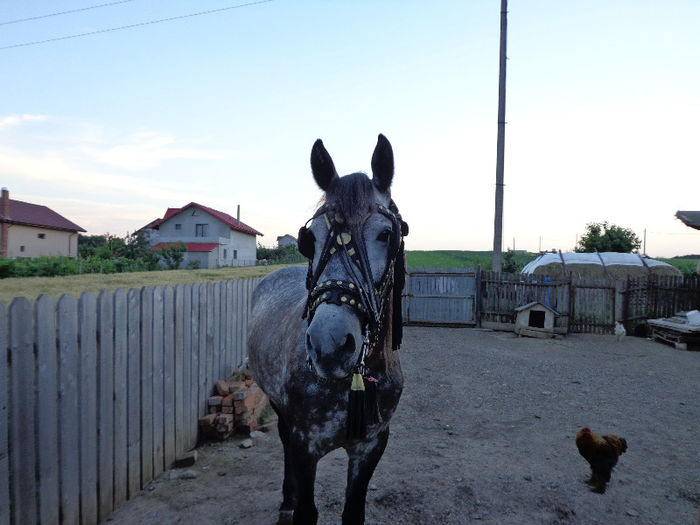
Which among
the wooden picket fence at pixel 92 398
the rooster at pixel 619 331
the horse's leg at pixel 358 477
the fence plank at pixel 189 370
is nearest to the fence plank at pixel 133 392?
the wooden picket fence at pixel 92 398

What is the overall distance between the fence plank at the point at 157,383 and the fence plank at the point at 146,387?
0.18ft

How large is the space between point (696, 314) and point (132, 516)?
44.3 feet

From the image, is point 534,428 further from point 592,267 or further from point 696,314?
point 592,267

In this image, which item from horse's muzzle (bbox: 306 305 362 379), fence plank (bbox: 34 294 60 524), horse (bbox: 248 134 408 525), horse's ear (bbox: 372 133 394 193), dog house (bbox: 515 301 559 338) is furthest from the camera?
dog house (bbox: 515 301 559 338)

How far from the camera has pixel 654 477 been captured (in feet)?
13.3

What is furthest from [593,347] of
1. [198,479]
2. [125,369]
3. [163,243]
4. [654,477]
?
[163,243]

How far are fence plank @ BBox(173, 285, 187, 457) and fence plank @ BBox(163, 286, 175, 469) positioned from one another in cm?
7

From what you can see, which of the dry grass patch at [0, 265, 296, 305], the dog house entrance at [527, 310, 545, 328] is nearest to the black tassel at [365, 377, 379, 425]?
the dry grass patch at [0, 265, 296, 305]

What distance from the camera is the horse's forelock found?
1.86 m

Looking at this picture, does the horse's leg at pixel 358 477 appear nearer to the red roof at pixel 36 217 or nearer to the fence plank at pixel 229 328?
the fence plank at pixel 229 328

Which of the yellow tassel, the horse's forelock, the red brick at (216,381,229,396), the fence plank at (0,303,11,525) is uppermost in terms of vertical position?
the horse's forelock

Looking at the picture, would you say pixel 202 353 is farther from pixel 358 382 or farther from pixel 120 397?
pixel 358 382

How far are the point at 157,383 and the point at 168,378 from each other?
19 centimetres

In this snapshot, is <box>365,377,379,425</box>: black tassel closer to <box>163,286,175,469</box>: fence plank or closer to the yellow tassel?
the yellow tassel
